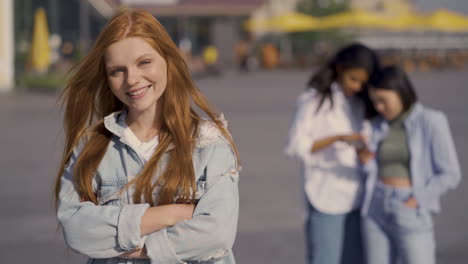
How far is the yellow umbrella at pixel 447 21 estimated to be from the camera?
36219 millimetres

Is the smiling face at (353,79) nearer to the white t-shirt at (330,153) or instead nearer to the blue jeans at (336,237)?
the white t-shirt at (330,153)

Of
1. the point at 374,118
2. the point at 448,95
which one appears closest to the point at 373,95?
the point at 374,118

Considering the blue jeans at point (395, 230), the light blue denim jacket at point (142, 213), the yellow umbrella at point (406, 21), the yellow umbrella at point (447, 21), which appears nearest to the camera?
the light blue denim jacket at point (142, 213)

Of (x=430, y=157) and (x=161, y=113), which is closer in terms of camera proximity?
(x=161, y=113)

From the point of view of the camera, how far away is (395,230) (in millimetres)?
3908

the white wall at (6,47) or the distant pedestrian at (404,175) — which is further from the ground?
the distant pedestrian at (404,175)

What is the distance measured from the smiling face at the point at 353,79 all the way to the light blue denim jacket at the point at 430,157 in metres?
0.30

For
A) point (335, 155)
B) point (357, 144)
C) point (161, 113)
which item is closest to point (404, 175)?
point (357, 144)

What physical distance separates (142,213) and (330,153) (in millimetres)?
2345

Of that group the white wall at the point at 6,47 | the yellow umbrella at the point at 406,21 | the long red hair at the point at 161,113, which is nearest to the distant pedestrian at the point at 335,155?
the long red hair at the point at 161,113

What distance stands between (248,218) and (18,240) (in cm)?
193

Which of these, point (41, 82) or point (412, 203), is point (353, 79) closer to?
point (412, 203)

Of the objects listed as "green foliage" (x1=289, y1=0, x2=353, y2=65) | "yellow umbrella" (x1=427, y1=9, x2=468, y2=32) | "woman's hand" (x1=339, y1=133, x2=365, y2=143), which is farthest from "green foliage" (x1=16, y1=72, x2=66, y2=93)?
"green foliage" (x1=289, y1=0, x2=353, y2=65)

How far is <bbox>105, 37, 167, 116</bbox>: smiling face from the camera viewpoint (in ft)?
6.61
